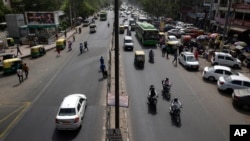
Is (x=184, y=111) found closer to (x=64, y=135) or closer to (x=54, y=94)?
(x=64, y=135)

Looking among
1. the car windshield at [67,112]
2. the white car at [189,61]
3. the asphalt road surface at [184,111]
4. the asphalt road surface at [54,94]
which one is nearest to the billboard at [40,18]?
the asphalt road surface at [54,94]

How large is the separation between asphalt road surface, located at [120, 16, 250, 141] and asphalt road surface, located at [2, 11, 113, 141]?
272cm

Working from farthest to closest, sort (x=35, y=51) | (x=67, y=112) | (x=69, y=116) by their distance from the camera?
(x=35, y=51)
(x=67, y=112)
(x=69, y=116)

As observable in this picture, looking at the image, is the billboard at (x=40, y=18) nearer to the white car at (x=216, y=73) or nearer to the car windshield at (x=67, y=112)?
the white car at (x=216, y=73)

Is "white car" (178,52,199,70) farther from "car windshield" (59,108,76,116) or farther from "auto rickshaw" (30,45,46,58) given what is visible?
"auto rickshaw" (30,45,46,58)

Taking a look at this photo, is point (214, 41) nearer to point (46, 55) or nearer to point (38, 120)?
point (46, 55)

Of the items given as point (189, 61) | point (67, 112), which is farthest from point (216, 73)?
point (67, 112)

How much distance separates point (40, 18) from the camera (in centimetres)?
5166

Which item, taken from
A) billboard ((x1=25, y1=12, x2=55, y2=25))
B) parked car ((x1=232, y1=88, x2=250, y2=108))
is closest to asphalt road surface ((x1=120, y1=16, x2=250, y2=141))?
parked car ((x1=232, y1=88, x2=250, y2=108))

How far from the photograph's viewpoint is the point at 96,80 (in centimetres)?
2603

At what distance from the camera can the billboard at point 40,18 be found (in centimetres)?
5128

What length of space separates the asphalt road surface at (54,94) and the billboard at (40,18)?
1581 cm

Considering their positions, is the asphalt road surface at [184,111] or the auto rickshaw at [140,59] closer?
the asphalt road surface at [184,111]

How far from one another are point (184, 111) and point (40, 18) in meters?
42.2
